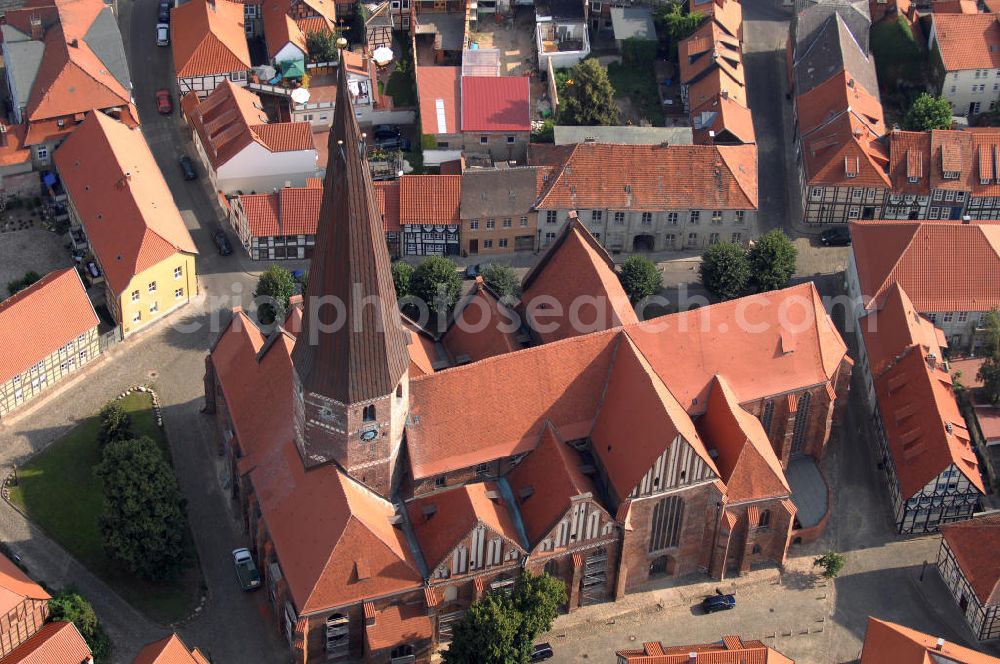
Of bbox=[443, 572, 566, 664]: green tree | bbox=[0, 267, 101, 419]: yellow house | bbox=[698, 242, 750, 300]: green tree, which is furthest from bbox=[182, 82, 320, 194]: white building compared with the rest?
bbox=[443, 572, 566, 664]: green tree

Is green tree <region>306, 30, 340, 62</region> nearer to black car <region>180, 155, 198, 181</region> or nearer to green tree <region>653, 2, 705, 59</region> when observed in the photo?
black car <region>180, 155, 198, 181</region>

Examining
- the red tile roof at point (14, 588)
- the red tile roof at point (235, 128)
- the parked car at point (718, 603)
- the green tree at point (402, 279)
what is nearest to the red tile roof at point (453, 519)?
the parked car at point (718, 603)

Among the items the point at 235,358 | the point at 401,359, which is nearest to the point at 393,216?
the point at 235,358

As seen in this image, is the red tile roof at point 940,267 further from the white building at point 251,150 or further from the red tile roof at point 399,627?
the white building at point 251,150

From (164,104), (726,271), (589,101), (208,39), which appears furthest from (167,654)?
(208,39)

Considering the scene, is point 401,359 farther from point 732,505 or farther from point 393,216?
point 393,216
